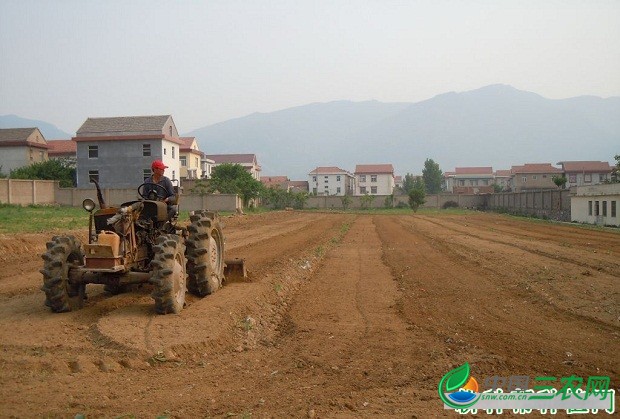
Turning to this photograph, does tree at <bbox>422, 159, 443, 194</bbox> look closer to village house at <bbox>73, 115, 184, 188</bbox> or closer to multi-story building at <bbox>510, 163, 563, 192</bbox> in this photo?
multi-story building at <bbox>510, 163, 563, 192</bbox>

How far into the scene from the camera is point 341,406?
5293mm

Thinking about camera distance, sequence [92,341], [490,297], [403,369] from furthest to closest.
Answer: [490,297] → [92,341] → [403,369]

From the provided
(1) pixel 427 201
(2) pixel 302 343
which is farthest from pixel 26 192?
(1) pixel 427 201

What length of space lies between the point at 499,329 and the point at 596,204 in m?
37.3

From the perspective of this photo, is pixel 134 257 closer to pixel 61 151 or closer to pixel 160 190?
pixel 160 190

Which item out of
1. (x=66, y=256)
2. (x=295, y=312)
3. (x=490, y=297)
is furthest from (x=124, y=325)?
(x=490, y=297)

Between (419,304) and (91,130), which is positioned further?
(91,130)

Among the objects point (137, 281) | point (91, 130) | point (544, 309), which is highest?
point (91, 130)

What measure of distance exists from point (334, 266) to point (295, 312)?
19.6ft

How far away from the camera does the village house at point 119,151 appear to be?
181 ft

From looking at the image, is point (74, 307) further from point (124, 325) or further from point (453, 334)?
point (453, 334)

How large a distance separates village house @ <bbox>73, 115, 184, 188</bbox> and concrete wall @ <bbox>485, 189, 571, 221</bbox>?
34.8 metres

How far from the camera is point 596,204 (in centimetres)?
4109

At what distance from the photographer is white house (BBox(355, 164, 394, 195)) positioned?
127m
